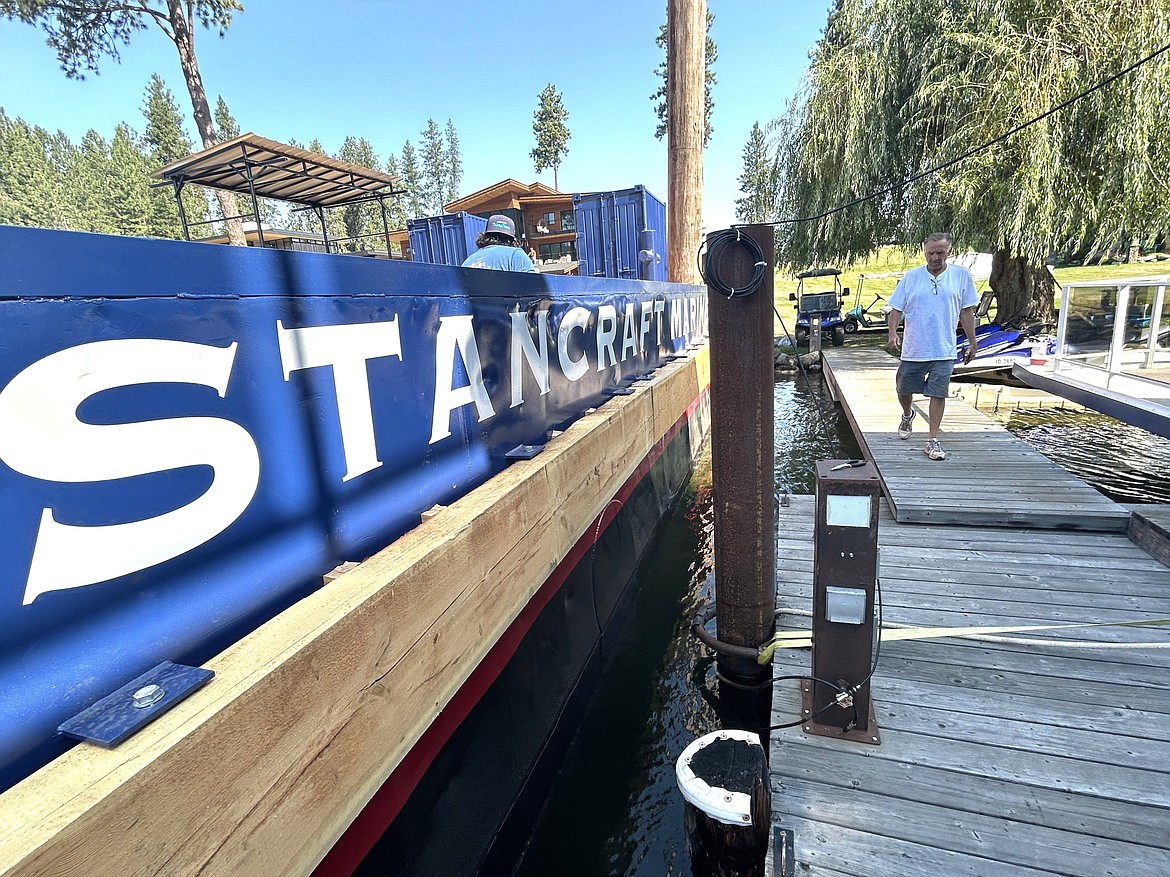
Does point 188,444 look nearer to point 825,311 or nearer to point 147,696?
point 147,696

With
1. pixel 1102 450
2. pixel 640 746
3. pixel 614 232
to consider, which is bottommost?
pixel 640 746

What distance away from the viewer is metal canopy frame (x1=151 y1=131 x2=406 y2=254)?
6039 millimetres

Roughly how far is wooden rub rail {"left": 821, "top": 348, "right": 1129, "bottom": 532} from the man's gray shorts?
661 millimetres

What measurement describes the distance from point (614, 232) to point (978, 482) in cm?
615

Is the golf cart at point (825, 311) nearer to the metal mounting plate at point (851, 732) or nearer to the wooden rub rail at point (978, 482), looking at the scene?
the wooden rub rail at point (978, 482)

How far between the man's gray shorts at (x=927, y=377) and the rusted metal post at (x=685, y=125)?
4.67 m

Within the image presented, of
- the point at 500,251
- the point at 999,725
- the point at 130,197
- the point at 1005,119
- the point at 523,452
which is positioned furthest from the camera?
the point at 130,197

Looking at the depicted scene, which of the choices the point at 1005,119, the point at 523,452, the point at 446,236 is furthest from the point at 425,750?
the point at 1005,119

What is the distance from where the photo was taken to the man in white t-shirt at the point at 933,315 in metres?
4.54

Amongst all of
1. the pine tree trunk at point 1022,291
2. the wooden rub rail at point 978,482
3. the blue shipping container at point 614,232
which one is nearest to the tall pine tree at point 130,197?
the blue shipping container at point 614,232

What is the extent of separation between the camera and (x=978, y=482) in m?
4.61

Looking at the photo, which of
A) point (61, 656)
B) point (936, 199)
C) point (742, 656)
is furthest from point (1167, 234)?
point (61, 656)

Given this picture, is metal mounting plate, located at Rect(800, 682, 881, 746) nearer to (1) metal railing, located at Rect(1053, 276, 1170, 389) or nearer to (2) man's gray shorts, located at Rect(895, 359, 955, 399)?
(2) man's gray shorts, located at Rect(895, 359, 955, 399)

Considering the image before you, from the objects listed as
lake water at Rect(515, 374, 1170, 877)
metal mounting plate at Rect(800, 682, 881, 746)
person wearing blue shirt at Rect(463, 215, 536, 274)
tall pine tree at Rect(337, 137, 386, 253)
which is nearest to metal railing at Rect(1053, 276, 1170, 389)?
lake water at Rect(515, 374, 1170, 877)
